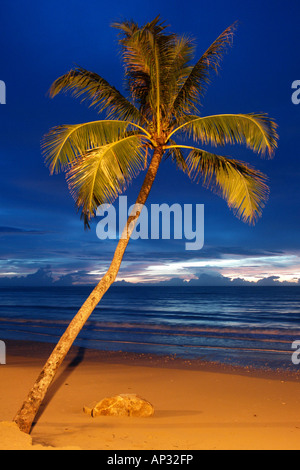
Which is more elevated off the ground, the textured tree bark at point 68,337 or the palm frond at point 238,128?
the palm frond at point 238,128

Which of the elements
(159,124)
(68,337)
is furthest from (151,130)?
(68,337)

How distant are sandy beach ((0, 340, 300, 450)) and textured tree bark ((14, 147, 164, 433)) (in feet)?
1.31

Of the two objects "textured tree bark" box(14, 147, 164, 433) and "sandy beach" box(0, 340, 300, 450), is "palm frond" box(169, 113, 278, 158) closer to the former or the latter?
"textured tree bark" box(14, 147, 164, 433)

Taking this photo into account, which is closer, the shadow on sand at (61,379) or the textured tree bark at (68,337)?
the textured tree bark at (68,337)

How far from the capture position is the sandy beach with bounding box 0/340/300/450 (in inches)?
236

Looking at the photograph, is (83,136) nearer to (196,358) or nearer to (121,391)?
(121,391)

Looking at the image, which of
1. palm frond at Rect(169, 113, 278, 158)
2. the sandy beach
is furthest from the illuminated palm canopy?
the sandy beach

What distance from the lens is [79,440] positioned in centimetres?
595

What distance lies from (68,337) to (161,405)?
3196mm

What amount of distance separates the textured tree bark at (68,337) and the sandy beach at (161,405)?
0.40m

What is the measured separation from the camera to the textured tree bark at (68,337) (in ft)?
19.9

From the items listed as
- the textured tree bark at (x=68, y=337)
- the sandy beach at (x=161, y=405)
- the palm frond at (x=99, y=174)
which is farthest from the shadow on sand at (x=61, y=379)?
the palm frond at (x=99, y=174)

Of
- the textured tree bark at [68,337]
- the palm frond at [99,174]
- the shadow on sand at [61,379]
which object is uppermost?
the palm frond at [99,174]

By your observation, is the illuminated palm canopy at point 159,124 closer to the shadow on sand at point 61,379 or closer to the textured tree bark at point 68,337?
the textured tree bark at point 68,337
